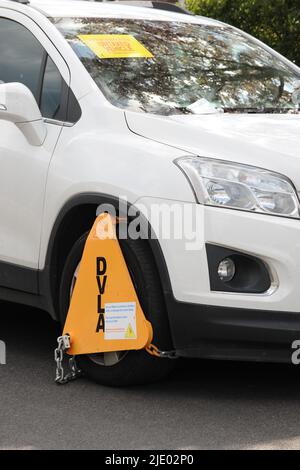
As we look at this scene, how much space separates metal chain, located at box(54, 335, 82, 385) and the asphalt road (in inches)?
1.9

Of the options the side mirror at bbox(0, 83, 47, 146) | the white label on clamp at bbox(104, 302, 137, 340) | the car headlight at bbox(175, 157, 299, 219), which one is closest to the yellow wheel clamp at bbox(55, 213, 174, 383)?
the white label on clamp at bbox(104, 302, 137, 340)

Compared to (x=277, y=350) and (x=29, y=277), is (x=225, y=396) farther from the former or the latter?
(x=29, y=277)

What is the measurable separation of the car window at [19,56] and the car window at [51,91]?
63 millimetres

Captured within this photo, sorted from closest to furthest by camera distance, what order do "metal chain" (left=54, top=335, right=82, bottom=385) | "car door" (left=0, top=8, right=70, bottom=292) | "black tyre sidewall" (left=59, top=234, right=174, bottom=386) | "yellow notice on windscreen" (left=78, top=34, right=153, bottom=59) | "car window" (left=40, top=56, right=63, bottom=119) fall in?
"black tyre sidewall" (left=59, top=234, right=174, bottom=386), "metal chain" (left=54, top=335, right=82, bottom=385), "car door" (left=0, top=8, right=70, bottom=292), "car window" (left=40, top=56, right=63, bottom=119), "yellow notice on windscreen" (left=78, top=34, right=153, bottom=59)

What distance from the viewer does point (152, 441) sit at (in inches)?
181

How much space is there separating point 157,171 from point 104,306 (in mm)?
713

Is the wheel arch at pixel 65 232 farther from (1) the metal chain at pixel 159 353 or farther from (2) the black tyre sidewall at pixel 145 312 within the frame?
(1) the metal chain at pixel 159 353

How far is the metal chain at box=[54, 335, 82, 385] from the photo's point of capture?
17.7 ft

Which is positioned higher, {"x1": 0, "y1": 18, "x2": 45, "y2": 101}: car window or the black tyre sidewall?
{"x1": 0, "y1": 18, "x2": 45, "y2": 101}: car window

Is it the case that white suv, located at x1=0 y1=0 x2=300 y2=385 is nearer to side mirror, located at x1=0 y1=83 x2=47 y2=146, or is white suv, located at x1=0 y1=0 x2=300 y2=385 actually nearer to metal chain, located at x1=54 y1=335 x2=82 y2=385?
side mirror, located at x1=0 y1=83 x2=47 y2=146

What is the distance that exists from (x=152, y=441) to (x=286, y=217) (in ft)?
3.63

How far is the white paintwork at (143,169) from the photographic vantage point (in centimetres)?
482

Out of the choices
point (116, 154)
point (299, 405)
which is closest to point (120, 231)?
point (116, 154)

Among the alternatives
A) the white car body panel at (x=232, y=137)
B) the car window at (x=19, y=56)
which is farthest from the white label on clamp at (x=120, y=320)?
the car window at (x=19, y=56)
